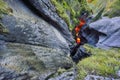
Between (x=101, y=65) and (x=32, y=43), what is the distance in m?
2.83

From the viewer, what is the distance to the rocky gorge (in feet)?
19.7

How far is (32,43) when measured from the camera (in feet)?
23.0

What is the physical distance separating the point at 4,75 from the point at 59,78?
6.18 ft

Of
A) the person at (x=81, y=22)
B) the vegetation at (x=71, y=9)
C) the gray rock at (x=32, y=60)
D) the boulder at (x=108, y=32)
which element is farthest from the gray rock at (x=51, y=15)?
the person at (x=81, y=22)

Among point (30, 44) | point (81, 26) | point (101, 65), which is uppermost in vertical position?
point (81, 26)

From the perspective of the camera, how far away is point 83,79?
6.54 m

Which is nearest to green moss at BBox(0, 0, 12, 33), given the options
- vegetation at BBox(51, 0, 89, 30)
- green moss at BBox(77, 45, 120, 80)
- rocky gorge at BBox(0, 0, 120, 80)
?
rocky gorge at BBox(0, 0, 120, 80)

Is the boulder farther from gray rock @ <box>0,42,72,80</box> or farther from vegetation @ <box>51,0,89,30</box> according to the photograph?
gray rock @ <box>0,42,72,80</box>

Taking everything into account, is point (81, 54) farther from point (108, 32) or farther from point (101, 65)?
point (108, 32)

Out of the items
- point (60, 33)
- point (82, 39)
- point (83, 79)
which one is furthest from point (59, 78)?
point (82, 39)

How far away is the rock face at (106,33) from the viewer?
35.6ft

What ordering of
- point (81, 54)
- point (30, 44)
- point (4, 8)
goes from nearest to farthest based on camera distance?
point (4, 8), point (30, 44), point (81, 54)

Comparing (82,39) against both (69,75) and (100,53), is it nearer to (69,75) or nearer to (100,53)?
(100,53)

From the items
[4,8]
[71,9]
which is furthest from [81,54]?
[4,8]
